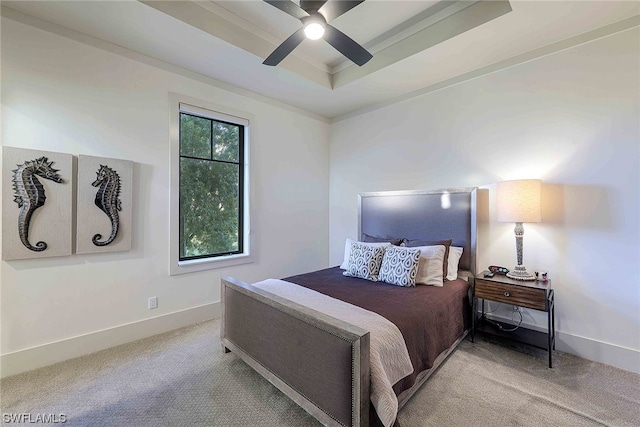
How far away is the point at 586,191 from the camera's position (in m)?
2.41

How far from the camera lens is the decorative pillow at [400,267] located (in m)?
2.50

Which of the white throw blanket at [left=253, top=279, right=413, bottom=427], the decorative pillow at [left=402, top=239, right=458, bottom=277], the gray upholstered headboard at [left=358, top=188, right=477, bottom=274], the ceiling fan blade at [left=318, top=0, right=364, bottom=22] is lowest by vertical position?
the white throw blanket at [left=253, top=279, right=413, bottom=427]

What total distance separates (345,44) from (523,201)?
2083mm

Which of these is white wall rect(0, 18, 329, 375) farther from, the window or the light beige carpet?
the light beige carpet

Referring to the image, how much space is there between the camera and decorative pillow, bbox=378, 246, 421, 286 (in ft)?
8.21

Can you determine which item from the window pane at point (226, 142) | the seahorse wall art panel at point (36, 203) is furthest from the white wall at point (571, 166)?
the seahorse wall art panel at point (36, 203)

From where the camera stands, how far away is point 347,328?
146 centimetres

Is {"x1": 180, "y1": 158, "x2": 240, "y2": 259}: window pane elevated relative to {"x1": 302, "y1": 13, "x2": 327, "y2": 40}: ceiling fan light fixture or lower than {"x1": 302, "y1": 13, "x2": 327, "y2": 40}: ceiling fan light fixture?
lower

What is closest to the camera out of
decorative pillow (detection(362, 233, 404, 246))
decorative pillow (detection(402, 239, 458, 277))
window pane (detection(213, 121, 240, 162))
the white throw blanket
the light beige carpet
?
the white throw blanket

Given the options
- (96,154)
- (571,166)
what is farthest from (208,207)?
(571,166)

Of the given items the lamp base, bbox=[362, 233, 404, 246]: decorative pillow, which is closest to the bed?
bbox=[362, 233, 404, 246]: decorative pillow

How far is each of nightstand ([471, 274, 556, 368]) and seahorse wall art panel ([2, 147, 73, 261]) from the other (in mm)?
3830

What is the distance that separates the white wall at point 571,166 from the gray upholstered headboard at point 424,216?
17 cm

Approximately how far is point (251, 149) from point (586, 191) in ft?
11.9
